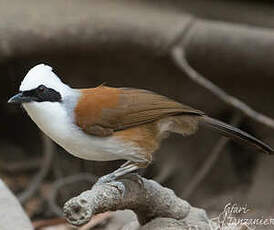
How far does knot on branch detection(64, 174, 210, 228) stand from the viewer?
89.3 inches

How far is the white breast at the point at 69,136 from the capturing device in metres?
2.46

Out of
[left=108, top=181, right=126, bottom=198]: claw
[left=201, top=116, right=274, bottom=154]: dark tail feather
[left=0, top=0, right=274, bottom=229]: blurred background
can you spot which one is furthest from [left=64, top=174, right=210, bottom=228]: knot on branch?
[left=0, top=0, right=274, bottom=229]: blurred background

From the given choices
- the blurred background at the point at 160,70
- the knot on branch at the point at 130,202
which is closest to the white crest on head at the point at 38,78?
the knot on branch at the point at 130,202

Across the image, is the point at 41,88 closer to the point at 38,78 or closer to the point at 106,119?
the point at 38,78

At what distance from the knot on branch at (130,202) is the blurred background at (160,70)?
58.2 inches

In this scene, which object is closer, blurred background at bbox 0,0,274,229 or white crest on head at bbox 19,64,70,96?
white crest on head at bbox 19,64,70,96

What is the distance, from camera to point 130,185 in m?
2.63

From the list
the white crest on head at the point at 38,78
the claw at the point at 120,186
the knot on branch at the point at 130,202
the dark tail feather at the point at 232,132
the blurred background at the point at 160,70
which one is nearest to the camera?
the knot on branch at the point at 130,202

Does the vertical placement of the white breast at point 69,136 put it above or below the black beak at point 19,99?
below

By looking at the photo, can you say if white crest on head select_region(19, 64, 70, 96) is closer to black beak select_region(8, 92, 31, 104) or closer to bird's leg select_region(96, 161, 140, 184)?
black beak select_region(8, 92, 31, 104)

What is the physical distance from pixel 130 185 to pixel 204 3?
7.77 ft

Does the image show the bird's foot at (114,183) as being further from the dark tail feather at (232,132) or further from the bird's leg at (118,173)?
the dark tail feather at (232,132)

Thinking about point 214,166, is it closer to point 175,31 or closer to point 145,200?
point 175,31

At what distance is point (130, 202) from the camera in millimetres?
2602
